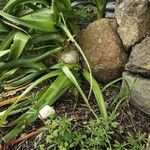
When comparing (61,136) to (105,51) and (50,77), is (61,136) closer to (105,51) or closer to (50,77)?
(50,77)

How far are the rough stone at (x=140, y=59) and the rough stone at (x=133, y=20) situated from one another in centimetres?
8

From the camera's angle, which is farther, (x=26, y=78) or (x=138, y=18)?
(x=26, y=78)

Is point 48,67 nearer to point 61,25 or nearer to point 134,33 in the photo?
point 61,25

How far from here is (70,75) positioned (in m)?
2.55

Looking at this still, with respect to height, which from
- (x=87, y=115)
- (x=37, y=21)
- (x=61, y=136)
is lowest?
(x=87, y=115)

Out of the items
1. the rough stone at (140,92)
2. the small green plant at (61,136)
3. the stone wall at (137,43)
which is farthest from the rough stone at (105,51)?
the small green plant at (61,136)

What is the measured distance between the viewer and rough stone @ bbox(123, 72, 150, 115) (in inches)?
96.6

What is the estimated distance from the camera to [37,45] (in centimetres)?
298

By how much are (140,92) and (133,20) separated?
0.46 meters

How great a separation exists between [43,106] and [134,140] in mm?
594

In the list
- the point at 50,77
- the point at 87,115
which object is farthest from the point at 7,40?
the point at 87,115

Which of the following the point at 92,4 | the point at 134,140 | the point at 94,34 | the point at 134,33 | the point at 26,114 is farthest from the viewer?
the point at 92,4

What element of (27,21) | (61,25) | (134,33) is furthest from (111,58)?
(27,21)

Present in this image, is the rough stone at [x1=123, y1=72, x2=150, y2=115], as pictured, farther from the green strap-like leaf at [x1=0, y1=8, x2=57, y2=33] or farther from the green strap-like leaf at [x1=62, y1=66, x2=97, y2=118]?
the green strap-like leaf at [x1=0, y1=8, x2=57, y2=33]
